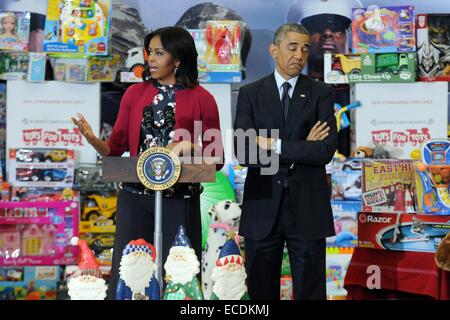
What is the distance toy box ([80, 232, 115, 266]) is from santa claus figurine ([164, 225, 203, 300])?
271 centimetres

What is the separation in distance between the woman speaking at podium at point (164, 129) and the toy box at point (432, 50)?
2.47 metres

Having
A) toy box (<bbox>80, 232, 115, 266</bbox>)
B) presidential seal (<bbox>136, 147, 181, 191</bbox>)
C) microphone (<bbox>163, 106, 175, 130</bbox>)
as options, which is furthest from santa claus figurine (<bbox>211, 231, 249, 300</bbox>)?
toy box (<bbox>80, 232, 115, 266</bbox>)

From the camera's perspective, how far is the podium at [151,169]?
2.36 meters

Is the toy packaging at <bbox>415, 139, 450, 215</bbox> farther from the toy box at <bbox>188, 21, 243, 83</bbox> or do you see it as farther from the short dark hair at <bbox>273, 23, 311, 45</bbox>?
the toy box at <bbox>188, 21, 243, 83</bbox>

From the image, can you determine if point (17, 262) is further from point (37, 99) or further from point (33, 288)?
point (37, 99)

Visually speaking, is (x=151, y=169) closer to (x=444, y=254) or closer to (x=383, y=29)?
(x=444, y=254)

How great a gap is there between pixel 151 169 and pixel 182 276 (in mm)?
388

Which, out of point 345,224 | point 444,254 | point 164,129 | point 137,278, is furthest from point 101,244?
point 137,278

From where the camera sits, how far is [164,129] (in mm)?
2730

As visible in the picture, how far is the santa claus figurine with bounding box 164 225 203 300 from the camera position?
2166 mm

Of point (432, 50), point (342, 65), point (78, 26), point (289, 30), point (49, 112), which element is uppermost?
point (78, 26)

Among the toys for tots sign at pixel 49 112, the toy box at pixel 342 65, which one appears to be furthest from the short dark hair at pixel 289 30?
the toys for tots sign at pixel 49 112

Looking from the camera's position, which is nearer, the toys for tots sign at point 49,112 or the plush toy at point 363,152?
the plush toy at point 363,152

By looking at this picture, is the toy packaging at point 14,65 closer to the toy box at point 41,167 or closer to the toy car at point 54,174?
the toy box at point 41,167
